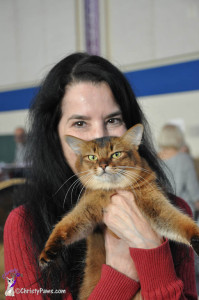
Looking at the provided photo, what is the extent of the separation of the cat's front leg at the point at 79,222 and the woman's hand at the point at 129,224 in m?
0.04

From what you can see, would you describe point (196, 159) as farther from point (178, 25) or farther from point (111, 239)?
point (111, 239)

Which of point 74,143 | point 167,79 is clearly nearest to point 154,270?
point 74,143

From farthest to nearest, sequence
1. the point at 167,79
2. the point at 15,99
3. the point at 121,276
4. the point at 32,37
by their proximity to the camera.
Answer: the point at 32,37, the point at 15,99, the point at 167,79, the point at 121,276

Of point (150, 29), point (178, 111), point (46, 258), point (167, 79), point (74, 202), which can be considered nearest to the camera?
point (46, 258)

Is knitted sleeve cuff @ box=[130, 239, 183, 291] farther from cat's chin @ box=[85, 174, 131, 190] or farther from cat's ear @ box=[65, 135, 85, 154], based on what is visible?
cat's ear @ box=[65, 135, 85, 154]

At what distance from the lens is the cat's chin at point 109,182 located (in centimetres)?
126

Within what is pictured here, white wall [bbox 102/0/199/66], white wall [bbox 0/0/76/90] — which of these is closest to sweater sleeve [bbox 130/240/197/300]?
white wall [bbox 102/0/199/66]

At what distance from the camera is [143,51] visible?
5.59 m

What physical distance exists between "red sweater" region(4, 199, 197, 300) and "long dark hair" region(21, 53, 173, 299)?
83 mm

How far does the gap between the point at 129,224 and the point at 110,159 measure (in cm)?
28

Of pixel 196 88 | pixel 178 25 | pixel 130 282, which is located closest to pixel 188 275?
pixel 130 282

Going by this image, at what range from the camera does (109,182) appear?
1.28 metres

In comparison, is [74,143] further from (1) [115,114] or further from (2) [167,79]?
(2) [167,79]

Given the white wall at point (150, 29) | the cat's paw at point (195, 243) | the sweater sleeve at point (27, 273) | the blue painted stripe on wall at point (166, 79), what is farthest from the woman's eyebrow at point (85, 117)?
the white wall at point (150, 29)
